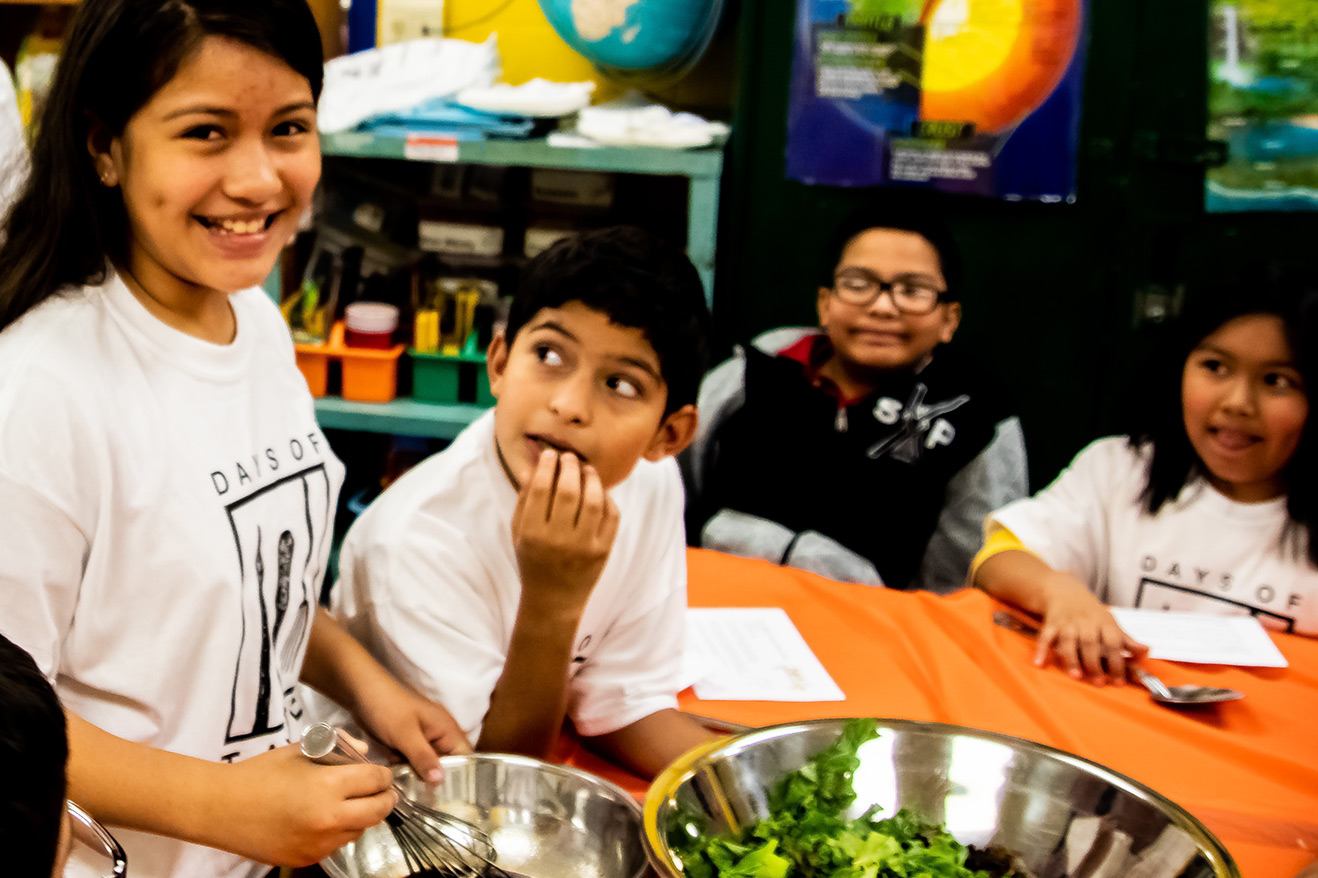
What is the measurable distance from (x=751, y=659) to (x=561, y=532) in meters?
0.43

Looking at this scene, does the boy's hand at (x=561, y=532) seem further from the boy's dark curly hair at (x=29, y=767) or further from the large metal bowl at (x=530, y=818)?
the boy's dark curly hair at (x=29, y=767)

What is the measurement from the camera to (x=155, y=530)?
86cm

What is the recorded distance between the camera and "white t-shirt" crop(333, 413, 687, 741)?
108 cm

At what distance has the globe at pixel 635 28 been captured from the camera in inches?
94.1

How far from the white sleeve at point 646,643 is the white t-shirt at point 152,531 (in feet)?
1.00

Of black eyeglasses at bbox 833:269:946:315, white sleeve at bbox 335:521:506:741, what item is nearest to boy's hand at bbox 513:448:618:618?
white sleeve at bbox 335:521:506:741

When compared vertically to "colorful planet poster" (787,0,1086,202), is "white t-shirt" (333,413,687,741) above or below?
below

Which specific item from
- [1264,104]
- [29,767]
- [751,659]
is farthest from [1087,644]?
[1264,104]

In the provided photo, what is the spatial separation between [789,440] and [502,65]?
1.43m

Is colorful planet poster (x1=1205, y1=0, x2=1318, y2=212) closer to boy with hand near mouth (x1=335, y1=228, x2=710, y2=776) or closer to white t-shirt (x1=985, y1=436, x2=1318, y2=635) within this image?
white t-shirt (x1=985, y1=436, x2=1318, y2=635)

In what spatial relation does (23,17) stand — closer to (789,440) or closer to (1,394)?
(789,440)

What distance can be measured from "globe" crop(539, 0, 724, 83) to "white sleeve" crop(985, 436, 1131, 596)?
1290 millimetres

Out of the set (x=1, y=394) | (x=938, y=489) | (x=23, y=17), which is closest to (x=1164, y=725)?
(x=938, y=489)

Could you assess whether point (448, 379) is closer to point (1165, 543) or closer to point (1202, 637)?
point (1165, 543)
